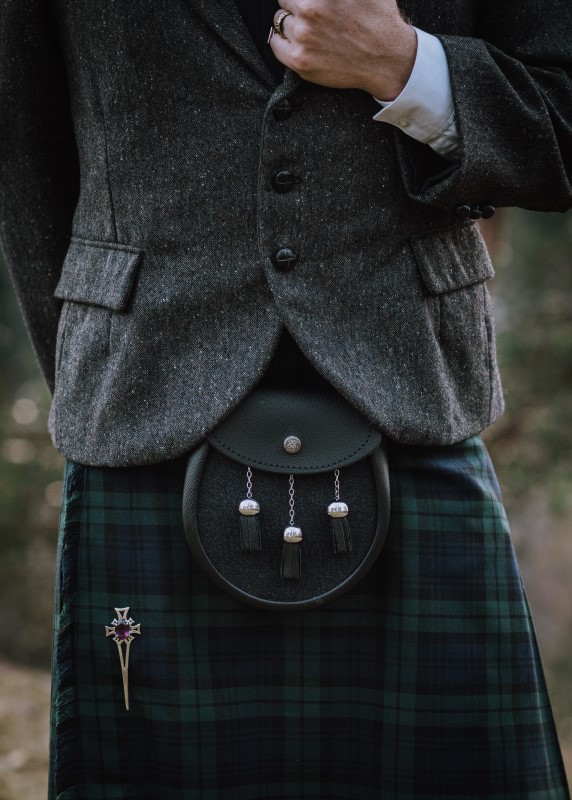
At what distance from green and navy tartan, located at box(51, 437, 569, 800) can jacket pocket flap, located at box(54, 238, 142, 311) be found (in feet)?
0.73

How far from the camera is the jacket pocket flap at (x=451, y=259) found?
1152mm

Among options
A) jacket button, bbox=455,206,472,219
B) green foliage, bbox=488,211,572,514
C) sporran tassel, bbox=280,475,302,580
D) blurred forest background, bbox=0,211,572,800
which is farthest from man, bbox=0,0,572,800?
green foliage, bbox=488,211,572,514

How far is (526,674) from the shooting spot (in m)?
1.19

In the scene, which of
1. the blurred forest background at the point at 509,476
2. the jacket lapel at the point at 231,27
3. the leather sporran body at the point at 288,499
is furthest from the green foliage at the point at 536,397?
the jacket lapel at the point at 231,27

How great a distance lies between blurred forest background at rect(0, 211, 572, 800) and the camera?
3.48 meters

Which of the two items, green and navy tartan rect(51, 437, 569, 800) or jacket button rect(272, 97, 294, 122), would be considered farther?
green and navy tartan rect(51, 437, 569, 800)

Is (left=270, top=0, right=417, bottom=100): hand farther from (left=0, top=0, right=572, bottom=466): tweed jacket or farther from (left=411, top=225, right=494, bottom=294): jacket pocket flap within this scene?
(left=411, top=225, right=494, bottom=294): jacket pocket flap

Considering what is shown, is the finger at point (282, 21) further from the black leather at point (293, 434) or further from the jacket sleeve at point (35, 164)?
the black leather at point (293, 434)

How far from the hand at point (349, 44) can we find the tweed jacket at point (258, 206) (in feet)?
0.12

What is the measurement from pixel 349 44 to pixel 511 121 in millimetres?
218

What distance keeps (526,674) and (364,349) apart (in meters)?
0.48

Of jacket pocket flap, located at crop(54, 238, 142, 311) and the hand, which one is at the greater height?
the hand

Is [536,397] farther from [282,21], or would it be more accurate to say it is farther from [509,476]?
[282,21]

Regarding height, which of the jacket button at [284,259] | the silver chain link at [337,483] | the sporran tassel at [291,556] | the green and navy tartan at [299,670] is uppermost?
the jacket button at [284,259]
